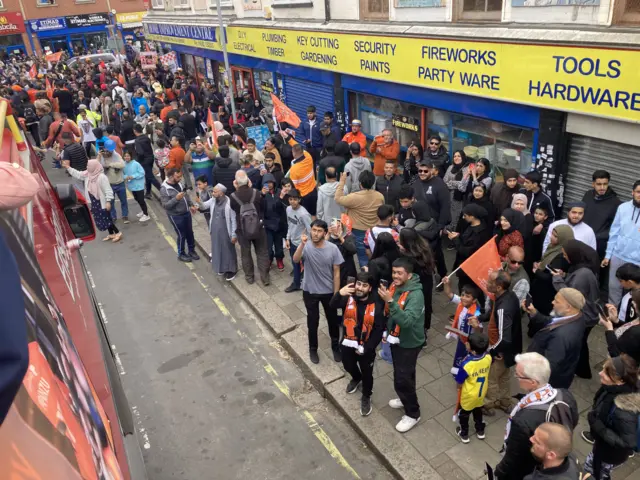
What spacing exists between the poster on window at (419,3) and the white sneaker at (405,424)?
6589 millimetres

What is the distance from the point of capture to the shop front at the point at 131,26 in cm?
3874

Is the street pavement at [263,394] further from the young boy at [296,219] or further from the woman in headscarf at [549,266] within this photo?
the young boy at [296,219]

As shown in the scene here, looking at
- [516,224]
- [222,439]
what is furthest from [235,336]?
[516,224]

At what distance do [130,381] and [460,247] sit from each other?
14.8 ft

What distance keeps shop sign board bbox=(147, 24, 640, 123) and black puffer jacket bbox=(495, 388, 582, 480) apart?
12.2 ft

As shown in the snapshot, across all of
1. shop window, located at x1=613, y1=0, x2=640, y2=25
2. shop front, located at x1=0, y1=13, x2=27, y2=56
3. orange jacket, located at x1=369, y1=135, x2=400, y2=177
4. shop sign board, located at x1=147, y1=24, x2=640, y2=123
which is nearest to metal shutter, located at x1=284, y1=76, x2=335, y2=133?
shop sign board, located at x1=147, y1=24, x2=640, y2=123

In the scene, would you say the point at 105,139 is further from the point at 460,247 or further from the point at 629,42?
the point at 629,42

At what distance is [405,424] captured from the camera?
543cm

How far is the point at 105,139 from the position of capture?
36.3 ft

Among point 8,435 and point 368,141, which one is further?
point 368,141

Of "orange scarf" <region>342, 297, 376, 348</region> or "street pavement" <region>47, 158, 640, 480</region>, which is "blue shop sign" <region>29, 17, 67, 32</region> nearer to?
"street pavement" <region>47, 158, 640, 480</region>

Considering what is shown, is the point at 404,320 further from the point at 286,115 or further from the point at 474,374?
the point at 286,115

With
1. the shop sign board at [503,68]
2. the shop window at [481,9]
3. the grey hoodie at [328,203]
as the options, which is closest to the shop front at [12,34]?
the shop sign board at [503,68]

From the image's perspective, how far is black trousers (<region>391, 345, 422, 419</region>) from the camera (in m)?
5.10
